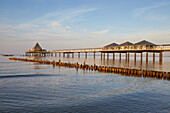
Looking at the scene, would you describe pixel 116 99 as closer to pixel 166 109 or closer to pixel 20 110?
pixel 166 109

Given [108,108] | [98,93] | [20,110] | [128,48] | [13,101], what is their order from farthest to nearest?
[128,48] → [98,93] → [13,101] → [108,108] → [20,110]

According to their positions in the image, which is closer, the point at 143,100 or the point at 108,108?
the point at 108,108

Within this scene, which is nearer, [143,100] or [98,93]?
[143,100]

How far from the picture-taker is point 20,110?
1164 centimetres

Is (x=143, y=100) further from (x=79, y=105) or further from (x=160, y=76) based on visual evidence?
(x=160, y=76)

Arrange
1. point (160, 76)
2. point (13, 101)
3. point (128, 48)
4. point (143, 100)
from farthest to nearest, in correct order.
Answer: point (128, 48), point (160, 76), point (143, 100), point (13, 101)

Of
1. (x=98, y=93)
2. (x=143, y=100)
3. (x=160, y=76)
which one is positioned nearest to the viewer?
(x=143, y=100)

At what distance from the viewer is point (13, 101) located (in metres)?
13.6

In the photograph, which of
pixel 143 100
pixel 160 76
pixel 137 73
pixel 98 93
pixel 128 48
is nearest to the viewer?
pixel 143 100

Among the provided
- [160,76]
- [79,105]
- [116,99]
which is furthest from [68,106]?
[160,76]

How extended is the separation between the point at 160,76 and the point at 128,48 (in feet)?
109

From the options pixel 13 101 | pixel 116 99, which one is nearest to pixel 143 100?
pixel 116 99

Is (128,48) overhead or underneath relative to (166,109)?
overhead

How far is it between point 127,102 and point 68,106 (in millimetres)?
4957
